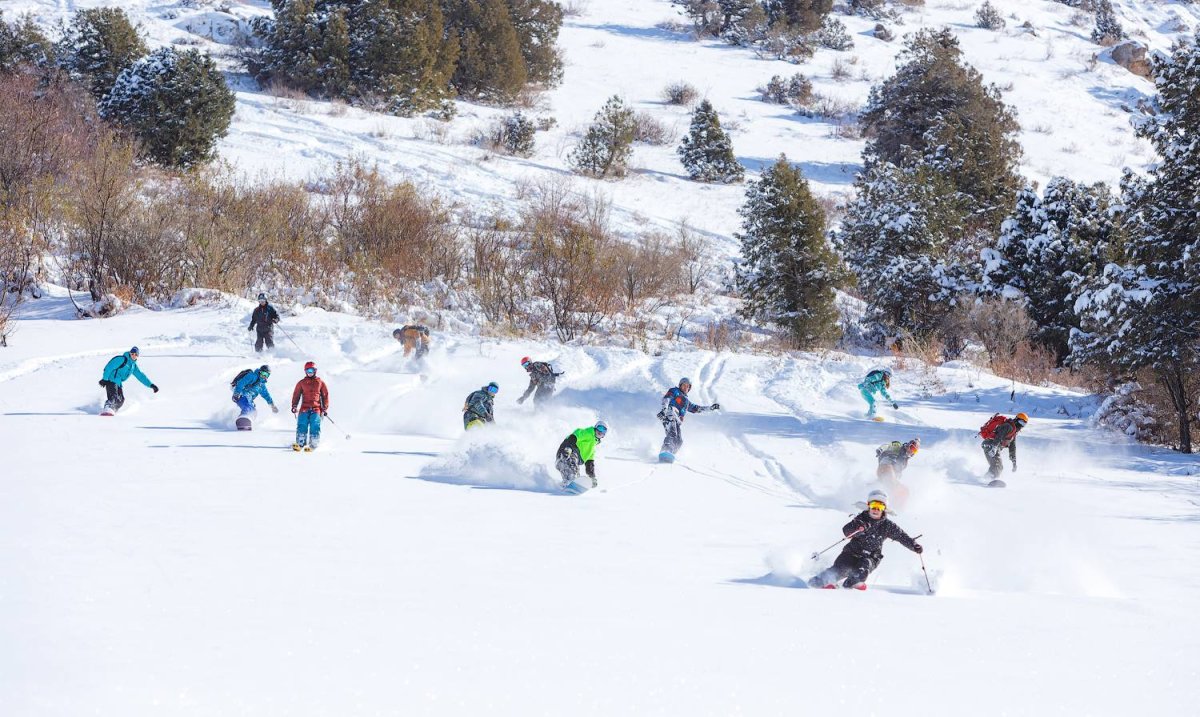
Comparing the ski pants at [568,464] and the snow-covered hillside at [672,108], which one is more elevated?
the snow-covered hillside at [672,108]

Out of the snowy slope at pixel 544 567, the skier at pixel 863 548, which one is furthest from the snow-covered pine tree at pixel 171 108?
the skier at pixel 863 548

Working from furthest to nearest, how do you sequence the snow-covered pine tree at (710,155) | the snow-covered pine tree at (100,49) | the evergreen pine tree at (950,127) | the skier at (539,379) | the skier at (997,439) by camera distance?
1. the snow-covered pine tree at (710,155)
2. the snow-covered pine tree at (100,49)
3. the evergreen pine tree at (950,127)
4. the skier at (539,379)
5. the skier at (997,439)

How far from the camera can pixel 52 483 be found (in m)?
8.56

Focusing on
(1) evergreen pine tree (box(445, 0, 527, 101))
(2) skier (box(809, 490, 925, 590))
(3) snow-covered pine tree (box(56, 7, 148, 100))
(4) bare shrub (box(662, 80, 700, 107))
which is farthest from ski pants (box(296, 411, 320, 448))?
(4) bare shrub (box(662, 80, 700, 107))

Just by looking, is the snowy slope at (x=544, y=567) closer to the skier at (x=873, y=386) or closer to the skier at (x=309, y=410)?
the skier at (x=309, y=410)

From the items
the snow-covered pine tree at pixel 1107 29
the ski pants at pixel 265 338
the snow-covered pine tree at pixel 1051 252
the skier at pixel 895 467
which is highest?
the snow-covered pine tree at pixel 1107 29

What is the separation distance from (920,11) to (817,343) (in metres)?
58.5

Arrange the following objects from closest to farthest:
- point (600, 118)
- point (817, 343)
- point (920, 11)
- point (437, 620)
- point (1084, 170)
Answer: point (437, 620) → point (817, 343) → point (600, 118) → point (1084, 170) → point (920, 11)

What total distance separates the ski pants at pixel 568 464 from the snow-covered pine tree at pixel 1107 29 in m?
72.9

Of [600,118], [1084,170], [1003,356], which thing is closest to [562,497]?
[1003,356]

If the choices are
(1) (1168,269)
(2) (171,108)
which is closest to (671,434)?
(1) (1168,269)

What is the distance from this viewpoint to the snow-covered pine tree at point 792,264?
1058 inches

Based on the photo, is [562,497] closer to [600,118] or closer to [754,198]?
[754,198]

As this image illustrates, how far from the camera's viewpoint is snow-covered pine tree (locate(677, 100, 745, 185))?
40.5 m
